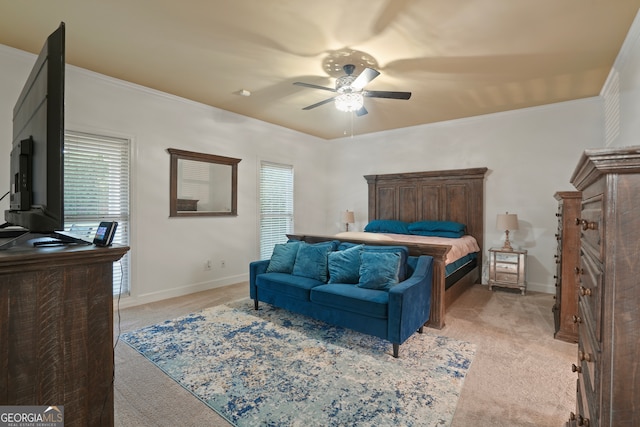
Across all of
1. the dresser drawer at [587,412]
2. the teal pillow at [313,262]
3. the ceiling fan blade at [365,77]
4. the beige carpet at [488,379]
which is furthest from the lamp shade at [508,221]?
the dresser drawer at [587,412]

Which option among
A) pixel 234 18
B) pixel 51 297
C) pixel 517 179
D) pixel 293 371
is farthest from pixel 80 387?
pixel 517 179

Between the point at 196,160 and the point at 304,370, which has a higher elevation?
the point at 196,160

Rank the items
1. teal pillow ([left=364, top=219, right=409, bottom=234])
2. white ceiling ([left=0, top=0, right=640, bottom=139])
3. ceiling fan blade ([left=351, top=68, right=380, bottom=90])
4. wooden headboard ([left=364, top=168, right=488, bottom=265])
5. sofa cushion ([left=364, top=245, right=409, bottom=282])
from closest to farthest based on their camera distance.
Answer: white ceiling ([left=0, top=0, right=640, bottom=139]), ceiling fan blade ([left=351, top=68, right=380, bottom=90]), sofa cushion ([left=364, top=245, right=409, bottom=282]), wooden headboard ([left=364, top=168, right=488, bottom=265]), teal pillow ([left=364, top=219, right=409, bottom=234])

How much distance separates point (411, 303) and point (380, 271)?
16.0 inches

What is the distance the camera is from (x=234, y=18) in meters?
2.45

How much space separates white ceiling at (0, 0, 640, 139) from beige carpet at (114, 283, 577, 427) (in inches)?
107

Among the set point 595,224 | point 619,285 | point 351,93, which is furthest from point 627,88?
point 619,285

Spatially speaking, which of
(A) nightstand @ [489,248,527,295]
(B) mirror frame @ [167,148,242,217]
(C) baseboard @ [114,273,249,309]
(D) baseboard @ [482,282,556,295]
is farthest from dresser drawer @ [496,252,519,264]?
(B) mirror frame @ [167,148,242,217]

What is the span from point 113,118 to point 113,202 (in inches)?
38.8

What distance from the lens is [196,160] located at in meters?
4.36

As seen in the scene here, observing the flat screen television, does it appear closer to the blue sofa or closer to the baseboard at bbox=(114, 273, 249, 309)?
the blue sofa

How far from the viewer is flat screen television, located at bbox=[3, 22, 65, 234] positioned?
945 millimetres

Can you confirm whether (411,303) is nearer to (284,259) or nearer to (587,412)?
(587,412)

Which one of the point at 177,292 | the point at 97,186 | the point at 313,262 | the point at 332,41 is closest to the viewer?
the point at 332,41
